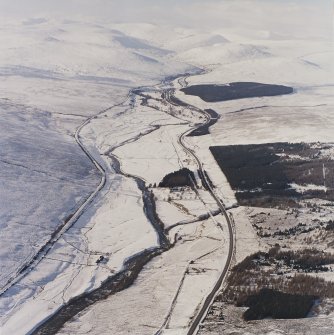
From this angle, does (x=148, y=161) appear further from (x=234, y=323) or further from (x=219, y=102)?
(x=219, y=102)

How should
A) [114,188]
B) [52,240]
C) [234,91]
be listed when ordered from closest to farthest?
1. [52,240]
2. [114,188]
3. [234,91]

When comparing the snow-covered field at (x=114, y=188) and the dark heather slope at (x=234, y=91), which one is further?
the dark heather slope at (x=234, y=91)

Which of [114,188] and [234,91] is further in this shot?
[234,91]

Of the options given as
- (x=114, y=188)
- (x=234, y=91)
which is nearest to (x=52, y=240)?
(x=114, y=188)

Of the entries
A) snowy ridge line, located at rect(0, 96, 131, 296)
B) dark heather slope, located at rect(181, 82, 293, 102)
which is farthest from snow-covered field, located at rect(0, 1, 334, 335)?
dark heather slope, located at rect(181, 82, 293, 102)

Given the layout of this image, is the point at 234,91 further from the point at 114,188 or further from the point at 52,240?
the point at 52,240

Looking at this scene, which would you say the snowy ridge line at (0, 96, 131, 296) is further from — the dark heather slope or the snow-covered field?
the dark heather slope

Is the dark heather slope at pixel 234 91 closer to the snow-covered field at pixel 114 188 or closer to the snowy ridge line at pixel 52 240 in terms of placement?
the snow-covered field at pixel 114 188

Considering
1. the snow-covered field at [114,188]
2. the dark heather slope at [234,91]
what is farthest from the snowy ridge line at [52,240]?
the dark heather slope at [234,91]
